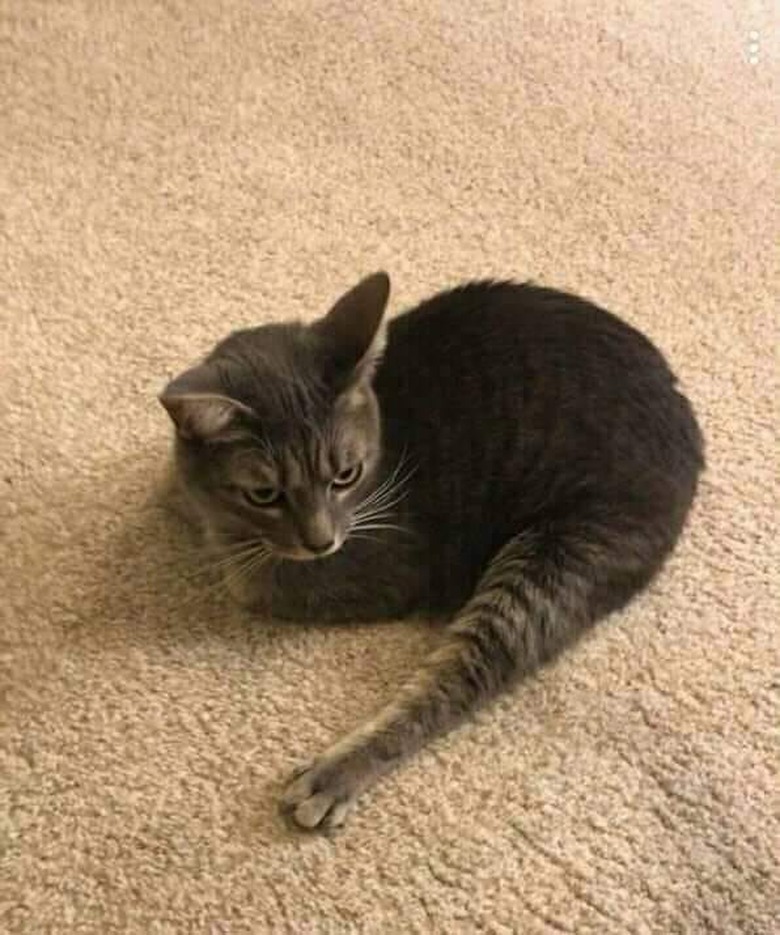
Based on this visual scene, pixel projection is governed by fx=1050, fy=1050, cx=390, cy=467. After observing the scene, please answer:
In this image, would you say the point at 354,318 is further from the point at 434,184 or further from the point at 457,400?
the point at 434,184

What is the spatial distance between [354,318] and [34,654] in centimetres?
58

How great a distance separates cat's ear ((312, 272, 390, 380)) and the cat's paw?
45 cm

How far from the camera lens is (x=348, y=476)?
128 cm

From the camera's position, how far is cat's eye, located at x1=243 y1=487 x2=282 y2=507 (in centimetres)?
123

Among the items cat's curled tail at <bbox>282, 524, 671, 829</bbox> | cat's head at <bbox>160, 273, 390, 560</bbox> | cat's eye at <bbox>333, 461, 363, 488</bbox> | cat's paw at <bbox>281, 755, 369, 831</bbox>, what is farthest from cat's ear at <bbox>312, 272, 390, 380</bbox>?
cat's paw at <bbox>281, 755, 369, 831</bbox>

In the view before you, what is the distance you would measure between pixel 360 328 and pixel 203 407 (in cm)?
21

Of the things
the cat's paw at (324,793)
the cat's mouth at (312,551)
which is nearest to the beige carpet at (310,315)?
the cat's paw at (324,793)

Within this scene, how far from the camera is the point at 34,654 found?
132 cm

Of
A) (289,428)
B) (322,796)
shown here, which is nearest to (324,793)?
(322,796)

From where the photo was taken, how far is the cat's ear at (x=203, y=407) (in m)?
1.11

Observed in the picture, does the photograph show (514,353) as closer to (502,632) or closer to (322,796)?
(502,632)

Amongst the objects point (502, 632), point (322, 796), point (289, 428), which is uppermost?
point (289, 428)

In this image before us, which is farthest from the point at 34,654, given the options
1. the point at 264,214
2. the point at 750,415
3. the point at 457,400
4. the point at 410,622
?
the point at 750,415

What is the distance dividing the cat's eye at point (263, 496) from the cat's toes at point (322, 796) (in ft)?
1.02
